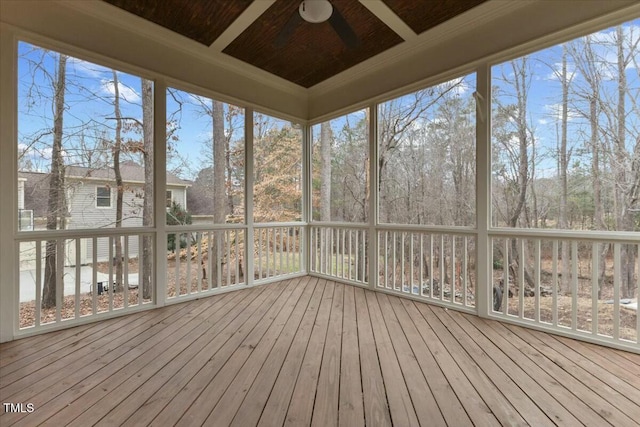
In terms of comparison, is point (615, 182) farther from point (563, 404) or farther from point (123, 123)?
point (123, 123)

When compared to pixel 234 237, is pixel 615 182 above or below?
above

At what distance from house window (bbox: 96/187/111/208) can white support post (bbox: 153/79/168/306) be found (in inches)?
15.3

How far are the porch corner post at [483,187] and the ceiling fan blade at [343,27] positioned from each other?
1297 mm

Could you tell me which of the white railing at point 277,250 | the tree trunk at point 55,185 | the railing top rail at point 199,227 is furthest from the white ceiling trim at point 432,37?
the tree trunk at point 55,185

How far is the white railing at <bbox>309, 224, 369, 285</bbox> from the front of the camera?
12.6 feet

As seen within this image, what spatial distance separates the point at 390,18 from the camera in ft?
8.75

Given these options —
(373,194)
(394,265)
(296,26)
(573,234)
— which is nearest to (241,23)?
(296,26)

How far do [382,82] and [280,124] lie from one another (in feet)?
5.24

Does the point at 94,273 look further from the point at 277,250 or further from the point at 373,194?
the point at 373,194

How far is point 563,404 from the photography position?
1.47 meters

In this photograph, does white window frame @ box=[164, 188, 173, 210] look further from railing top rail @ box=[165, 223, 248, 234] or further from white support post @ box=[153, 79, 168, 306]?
railing top rail @ box=[165, 223, 248, 234]

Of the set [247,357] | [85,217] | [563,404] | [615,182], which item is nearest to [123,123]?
[85,217]

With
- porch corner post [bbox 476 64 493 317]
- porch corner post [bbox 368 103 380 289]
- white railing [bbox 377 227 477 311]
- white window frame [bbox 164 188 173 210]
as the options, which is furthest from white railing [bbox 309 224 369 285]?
white window frame [bbox 164 188 173 210]

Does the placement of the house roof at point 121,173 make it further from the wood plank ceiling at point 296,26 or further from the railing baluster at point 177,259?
the wood plank ceiling at point 296,26
